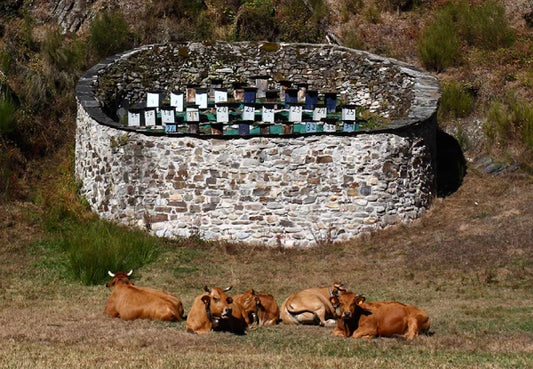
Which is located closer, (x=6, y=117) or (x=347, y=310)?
(x=347, y=310)

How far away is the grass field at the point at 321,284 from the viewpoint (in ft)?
43.0

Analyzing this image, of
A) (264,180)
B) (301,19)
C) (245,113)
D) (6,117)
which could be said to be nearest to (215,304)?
(264,180)

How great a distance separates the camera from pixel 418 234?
72.7 feet

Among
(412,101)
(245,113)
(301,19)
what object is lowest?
(301,19)

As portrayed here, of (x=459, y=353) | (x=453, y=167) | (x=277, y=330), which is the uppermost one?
(x=459, y=353)

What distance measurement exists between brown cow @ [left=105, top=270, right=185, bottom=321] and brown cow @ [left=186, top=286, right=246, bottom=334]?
84 cm

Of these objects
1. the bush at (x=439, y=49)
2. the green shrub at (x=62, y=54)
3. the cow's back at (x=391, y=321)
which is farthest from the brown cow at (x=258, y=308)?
the bush at (x=439, y=49)

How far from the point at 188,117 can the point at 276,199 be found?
327 cm

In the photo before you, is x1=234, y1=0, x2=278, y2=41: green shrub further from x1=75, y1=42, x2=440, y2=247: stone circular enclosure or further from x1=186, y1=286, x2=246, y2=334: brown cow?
x1=186, y1=286, x2=246, y2=334: brown cow

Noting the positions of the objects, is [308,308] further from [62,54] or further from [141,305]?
[62,54]

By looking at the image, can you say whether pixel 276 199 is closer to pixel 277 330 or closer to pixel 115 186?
pixel 115 186

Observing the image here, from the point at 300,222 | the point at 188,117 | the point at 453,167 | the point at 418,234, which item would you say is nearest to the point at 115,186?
the point at 188,117

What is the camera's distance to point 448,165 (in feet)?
84.6

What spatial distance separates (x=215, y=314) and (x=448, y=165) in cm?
1214
